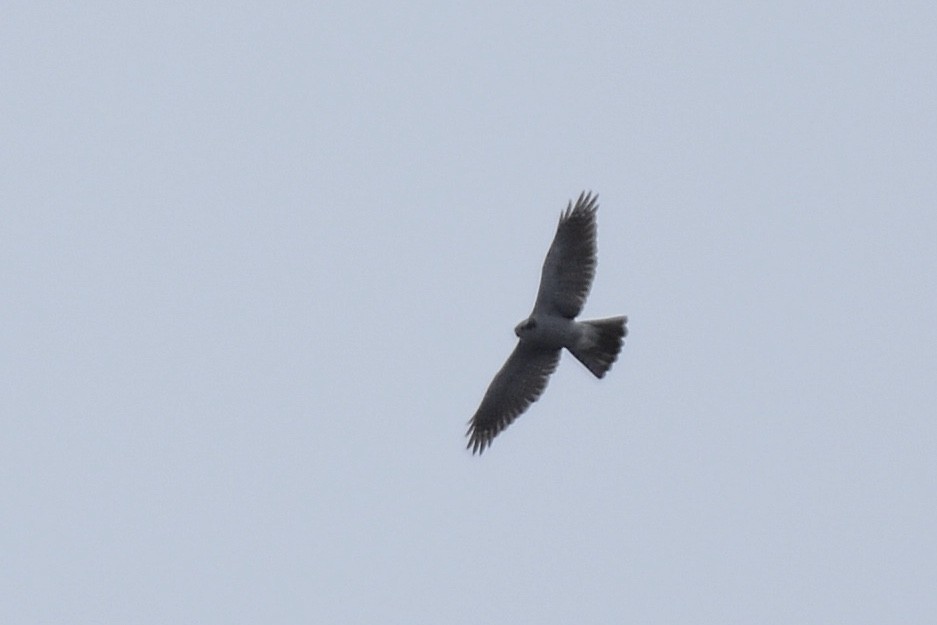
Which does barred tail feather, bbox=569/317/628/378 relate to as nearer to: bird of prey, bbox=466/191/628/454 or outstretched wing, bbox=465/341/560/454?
bird of prey, bbox=466/191/628/454

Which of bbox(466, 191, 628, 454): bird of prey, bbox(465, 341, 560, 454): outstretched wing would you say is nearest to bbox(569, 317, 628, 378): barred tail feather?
bbox(466, 191, 628, 454): bird of prey

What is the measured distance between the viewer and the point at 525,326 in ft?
86.3

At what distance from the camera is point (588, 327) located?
2616 centimetres

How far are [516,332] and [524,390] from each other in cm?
153

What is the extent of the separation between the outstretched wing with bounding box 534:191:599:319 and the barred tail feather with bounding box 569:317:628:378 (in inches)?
13.0

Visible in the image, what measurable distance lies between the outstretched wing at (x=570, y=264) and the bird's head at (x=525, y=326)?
1.02 feet

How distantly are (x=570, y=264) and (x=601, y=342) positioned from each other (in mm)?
1105

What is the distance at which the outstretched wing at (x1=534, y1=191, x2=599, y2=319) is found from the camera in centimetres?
2586

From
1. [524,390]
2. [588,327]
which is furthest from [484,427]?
[588,327]

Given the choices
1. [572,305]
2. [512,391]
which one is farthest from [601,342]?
[512,391]

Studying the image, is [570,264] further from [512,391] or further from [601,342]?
[512,391]

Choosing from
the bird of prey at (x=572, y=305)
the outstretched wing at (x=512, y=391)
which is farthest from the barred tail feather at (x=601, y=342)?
the outstretched wing at (x=512, y=391)

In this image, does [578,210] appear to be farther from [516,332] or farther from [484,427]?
[484,427]

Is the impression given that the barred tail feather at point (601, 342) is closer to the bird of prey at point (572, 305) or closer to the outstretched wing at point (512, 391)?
the bird of prey at point (572, 305)
